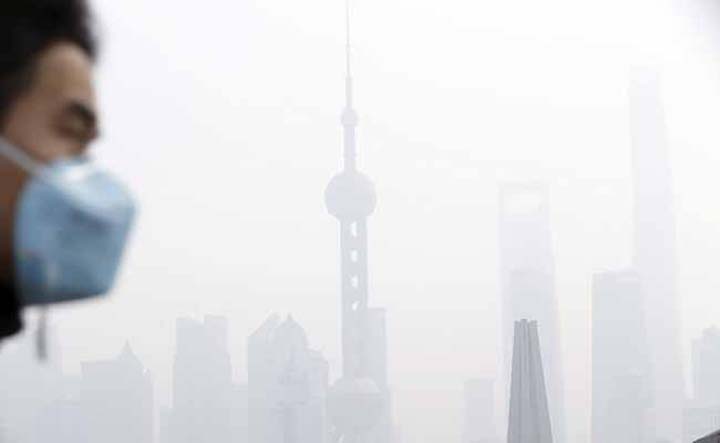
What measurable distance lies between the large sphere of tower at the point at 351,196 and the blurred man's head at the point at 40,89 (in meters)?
32.6

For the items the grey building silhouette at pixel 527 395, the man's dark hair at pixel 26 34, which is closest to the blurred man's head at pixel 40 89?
the man's dark hair at pixel 26 34

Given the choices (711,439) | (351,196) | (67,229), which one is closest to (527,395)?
(351,196)

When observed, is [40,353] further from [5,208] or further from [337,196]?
[337,196]

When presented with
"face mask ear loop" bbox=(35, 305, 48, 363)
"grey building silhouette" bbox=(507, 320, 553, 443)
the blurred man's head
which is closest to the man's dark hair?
the blurred man's head

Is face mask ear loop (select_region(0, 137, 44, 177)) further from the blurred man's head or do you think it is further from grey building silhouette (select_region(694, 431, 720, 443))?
grey building silhouette (select_region(694, 431, 720, 443))

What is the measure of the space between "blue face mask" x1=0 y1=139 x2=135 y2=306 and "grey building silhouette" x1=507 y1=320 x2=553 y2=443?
20021mm

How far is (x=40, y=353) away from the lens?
822 millimetres

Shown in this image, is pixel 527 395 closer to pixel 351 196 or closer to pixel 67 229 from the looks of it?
pixel 351 196

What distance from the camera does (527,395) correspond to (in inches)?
819

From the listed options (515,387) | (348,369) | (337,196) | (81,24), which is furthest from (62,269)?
(348,369)

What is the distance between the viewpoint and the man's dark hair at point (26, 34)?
2.56 feet

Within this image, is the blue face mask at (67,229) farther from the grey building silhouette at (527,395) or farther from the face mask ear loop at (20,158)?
the grey building silhouette at (527,395)

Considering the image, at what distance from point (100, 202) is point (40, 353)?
0.10 metres

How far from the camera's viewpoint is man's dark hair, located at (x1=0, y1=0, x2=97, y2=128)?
2.56ft
